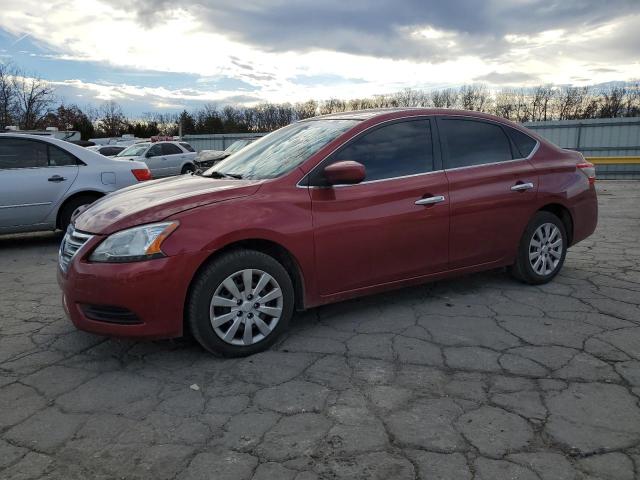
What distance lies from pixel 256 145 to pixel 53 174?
3.91 meters

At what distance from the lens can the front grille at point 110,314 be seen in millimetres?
3225

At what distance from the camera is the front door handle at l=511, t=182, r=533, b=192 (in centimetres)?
466

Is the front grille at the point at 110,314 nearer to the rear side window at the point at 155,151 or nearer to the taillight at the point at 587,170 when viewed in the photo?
the taillight at the point at 587,170

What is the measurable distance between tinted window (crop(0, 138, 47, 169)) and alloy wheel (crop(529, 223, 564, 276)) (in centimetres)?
626

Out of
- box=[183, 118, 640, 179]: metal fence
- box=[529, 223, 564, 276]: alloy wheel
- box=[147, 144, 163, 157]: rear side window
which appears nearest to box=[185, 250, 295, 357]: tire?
box=[529, 223, 564, 276]: alloy wheel

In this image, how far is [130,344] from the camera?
3.77 metres

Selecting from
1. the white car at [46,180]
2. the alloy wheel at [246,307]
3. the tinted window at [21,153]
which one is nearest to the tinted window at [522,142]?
the alloy wheel at [246,307]

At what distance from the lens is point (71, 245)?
3.57m

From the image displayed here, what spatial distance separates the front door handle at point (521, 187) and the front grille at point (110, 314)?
10.8ft

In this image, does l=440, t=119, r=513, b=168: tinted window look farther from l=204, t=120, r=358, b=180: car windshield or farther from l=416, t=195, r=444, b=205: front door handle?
l=204, t=120, r=358, b=180: car windshield

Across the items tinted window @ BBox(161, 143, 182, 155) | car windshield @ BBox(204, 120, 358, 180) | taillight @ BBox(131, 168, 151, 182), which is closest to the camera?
car windshield @ BBox(204, 120, 358, 180)

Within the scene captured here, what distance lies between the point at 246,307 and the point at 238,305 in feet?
0.18

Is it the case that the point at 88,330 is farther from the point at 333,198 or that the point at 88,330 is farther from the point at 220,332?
the point at 333,198

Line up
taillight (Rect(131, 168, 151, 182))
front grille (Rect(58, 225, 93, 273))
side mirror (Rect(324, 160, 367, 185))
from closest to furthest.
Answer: front grille (Rect(58, 225, 93, 273))
side mirror (Rect(324, 160, 367, 185))
taillight (Rect(131, 168, 151, 182))
